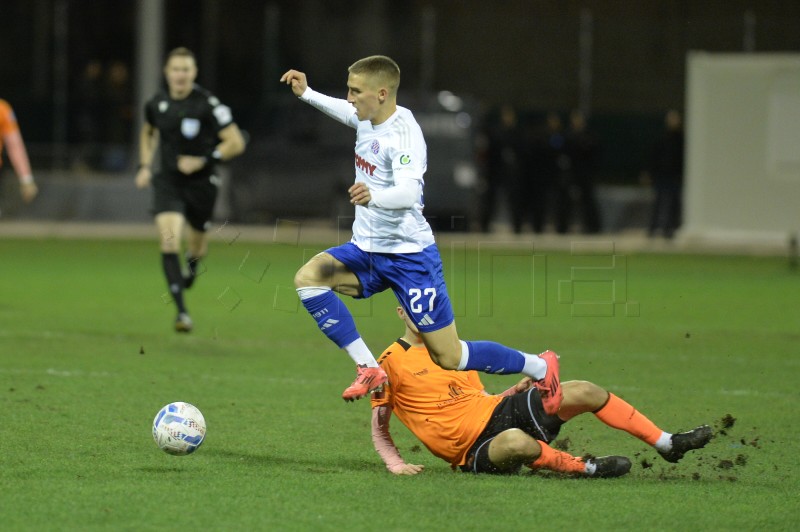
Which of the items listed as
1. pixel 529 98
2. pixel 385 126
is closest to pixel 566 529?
pixel 385 126

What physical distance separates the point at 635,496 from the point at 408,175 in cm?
184

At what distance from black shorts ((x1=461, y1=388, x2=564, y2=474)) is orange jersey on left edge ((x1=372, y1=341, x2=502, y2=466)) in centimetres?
4

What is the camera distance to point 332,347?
36.9ft

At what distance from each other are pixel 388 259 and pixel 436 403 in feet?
3.03

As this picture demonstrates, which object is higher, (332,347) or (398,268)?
(398,268)

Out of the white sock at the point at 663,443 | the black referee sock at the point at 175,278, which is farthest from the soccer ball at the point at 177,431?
the black referee sock at the point at 175,278

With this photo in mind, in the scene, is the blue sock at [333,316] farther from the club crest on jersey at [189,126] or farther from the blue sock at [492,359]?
the club crest on jersey at [189,126]

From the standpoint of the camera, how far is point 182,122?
A: 1202 cm

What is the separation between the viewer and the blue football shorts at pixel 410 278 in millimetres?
6797

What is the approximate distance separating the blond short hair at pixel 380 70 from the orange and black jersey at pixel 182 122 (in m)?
5.20

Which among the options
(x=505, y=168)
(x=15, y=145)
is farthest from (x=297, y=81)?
(x=505, y=168)

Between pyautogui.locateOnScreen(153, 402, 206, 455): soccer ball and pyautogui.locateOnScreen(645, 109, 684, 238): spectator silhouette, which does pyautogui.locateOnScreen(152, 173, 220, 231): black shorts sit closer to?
pyautogui.locateOnScreen(153, 402, 206, 455): soccer ball

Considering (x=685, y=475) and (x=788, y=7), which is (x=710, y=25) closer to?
(x=788, y=7)

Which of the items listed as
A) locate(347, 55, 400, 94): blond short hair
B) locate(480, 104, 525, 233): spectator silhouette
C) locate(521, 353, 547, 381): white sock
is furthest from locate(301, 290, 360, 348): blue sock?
locate(480, 104, 525, 233): spectator silhouette
